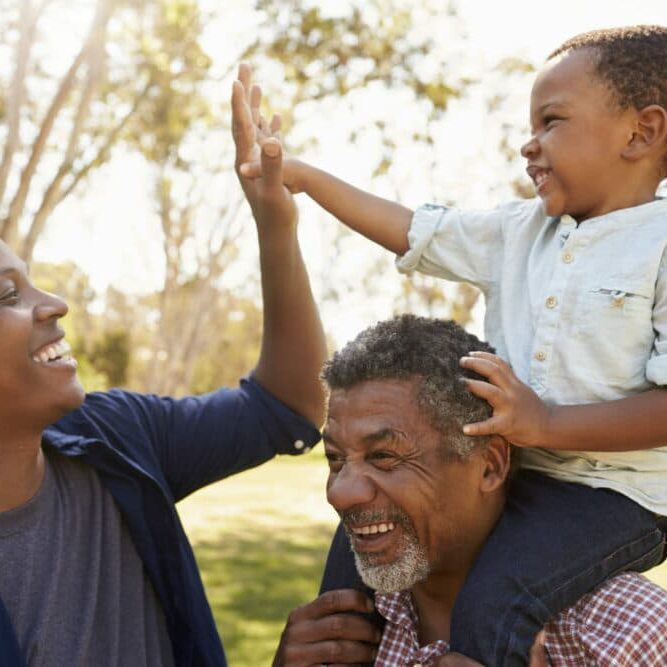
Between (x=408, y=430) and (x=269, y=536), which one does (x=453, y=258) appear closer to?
(x=408, y=430)

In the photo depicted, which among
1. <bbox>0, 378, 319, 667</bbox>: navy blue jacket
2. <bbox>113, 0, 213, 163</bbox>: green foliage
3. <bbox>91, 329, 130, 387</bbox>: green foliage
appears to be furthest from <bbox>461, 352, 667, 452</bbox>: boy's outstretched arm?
<bbox>91, 329, 130, 387</bbox>: green foliage

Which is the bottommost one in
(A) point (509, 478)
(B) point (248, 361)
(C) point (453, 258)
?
(B) point (248, 361)

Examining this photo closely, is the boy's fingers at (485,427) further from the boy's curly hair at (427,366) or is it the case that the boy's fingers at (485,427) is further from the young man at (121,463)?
the young man at (121,463)

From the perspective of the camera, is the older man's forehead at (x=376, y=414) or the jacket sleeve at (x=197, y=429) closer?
the older man's forehead at (x=376, y=414)

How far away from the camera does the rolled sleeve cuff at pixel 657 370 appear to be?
266 cm

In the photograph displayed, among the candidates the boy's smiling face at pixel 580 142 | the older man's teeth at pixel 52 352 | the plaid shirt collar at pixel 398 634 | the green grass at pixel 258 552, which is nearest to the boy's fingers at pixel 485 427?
the plaid shirt collar at pixel 398 634

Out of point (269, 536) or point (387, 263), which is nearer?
point (269, 536)

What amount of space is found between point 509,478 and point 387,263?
37.2 m

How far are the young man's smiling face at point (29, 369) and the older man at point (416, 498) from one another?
2.40 feet

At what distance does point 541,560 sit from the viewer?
2.68 meters

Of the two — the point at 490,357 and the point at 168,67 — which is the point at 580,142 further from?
the point at 168,67

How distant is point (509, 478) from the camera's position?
2.97 metres

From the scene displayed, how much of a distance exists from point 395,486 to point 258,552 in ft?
33.1

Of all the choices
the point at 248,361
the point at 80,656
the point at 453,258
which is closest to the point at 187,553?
the point at 80,656
